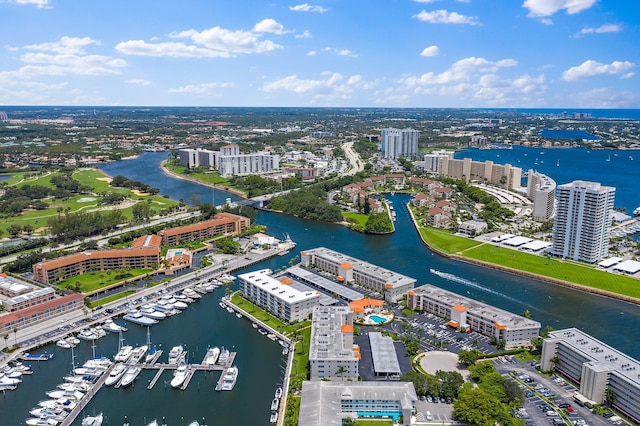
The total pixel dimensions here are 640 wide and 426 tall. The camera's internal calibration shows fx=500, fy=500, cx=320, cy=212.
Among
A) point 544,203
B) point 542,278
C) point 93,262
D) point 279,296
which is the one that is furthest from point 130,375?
point 544,203

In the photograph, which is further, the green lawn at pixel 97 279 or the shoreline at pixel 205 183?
the shoreline at pixel 205 183

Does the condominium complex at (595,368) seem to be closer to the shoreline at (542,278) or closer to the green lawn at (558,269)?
the shoreline at (542,278)

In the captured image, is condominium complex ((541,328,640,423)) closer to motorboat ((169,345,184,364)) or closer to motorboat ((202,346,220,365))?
motorboat ((202,346,220,365))

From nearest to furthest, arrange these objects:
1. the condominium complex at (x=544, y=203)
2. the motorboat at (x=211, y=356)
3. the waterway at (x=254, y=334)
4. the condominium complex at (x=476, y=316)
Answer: the waterway at (x=254, y=334) < the motorboat at (x=211, y=356) < the condominium complex at (x=476, y=316) < the condominium complex at (x=544, y=203)

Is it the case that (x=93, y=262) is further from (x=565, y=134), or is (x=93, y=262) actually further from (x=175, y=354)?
(x=565, y=134)

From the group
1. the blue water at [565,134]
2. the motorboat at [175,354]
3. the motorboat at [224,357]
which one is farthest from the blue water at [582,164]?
the motorboat at [175,354]

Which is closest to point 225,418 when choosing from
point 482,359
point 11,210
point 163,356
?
point 163,356

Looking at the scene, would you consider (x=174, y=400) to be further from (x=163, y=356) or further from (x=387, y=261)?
(x=387, y=261)
